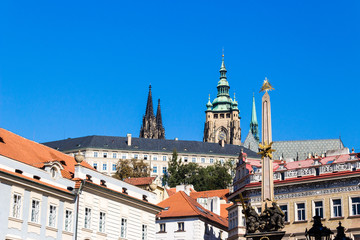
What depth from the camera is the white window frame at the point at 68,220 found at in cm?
4030

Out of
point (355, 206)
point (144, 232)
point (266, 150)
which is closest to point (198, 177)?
point (144, 232)

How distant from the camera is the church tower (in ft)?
618

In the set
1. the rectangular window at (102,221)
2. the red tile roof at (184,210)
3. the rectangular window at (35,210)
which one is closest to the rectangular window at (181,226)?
the red tile roof at (184,210)

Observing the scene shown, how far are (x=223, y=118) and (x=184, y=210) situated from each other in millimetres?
133376

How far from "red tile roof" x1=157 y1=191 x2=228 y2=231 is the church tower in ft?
406

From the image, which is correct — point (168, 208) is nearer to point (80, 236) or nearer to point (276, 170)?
point (276, 170)

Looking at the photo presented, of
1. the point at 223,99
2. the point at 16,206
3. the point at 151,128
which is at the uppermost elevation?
the point at 223,99

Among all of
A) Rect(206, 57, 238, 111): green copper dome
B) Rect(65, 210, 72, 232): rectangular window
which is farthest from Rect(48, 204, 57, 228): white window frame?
Rect(206, 57, 238, 111): green copper dome

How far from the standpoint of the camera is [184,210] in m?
59.3

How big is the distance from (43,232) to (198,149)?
119090mm

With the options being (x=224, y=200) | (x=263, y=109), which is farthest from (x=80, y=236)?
(x=224, y=200)

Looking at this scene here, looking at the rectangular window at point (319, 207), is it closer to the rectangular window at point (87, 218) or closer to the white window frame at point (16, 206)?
the rectangular window at point (87, 218)

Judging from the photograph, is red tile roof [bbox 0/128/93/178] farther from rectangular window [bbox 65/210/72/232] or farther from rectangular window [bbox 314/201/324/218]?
rectangular window [bbox 314/201/324/218]

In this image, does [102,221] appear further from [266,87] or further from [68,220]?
[266,87]
